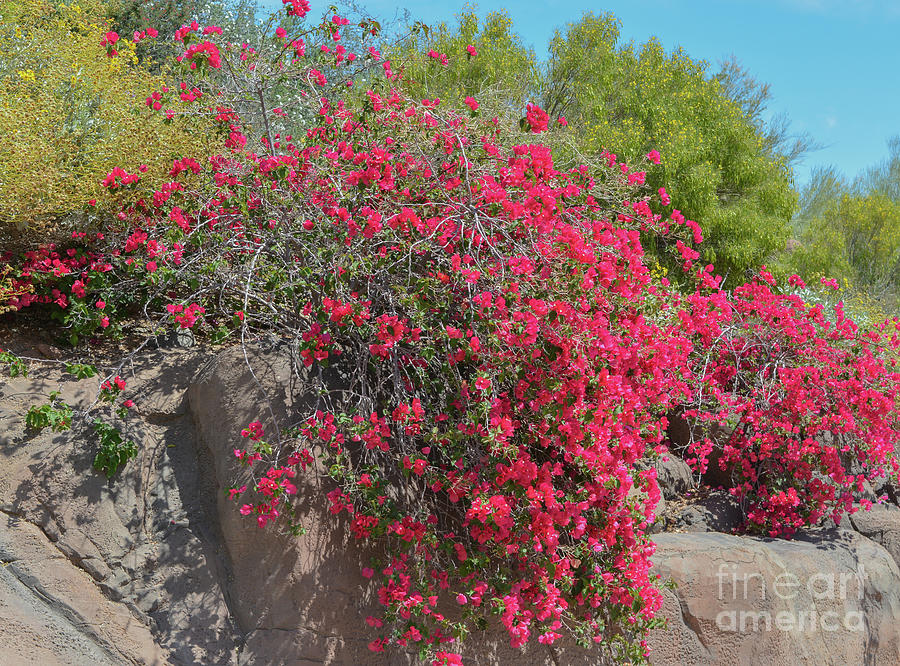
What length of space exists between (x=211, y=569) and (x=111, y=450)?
0.80 metres

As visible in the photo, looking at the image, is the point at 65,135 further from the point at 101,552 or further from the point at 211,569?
the point at 211,569

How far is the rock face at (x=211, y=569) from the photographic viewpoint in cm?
329

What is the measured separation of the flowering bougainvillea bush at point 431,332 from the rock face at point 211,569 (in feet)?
0.54

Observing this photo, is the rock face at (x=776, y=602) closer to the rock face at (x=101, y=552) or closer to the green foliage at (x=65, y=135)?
the rock face at (x=101, y=552)

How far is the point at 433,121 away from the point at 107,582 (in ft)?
9.26

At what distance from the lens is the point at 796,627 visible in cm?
419

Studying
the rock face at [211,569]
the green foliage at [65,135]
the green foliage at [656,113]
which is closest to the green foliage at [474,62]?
the green foliage at [656,113]

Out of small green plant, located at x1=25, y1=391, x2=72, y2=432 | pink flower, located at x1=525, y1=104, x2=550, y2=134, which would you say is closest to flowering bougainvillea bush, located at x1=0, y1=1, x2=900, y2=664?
pink flower, located at x1=525, y1=104, x2=550, y2=134

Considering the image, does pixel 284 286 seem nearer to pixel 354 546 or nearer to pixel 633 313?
pixel 354 546

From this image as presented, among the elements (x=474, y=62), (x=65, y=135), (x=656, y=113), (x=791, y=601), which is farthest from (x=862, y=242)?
(x=65, y=135)

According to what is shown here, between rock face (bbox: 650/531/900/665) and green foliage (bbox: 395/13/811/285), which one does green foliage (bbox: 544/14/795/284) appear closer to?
green foliage (bbox: 395/13/811/285)

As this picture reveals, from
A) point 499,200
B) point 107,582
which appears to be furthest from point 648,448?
point 107,582

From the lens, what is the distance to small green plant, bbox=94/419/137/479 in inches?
142

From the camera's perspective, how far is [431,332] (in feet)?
11.5
